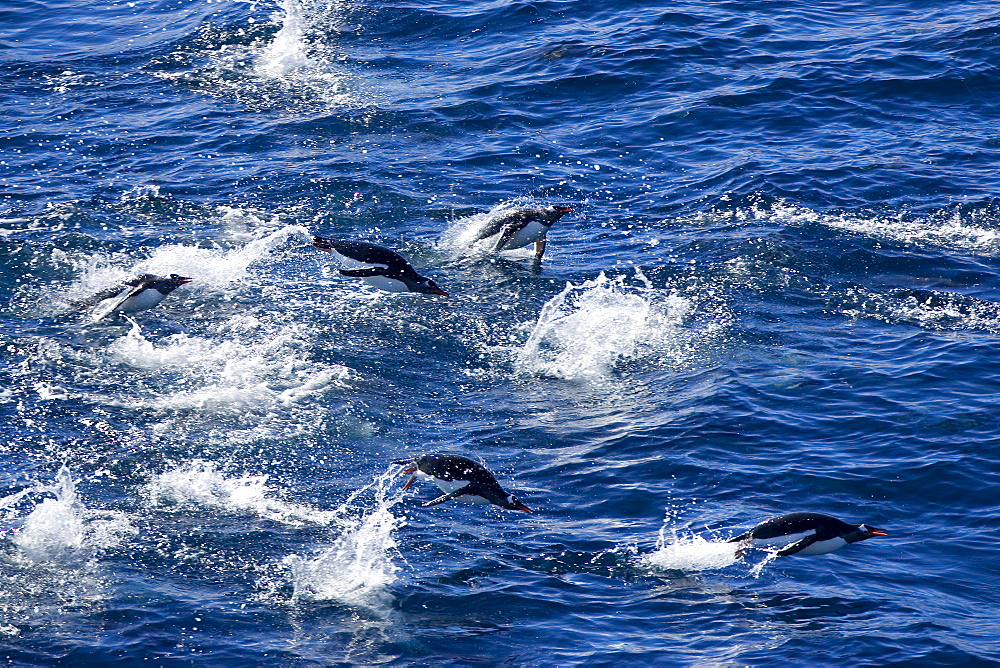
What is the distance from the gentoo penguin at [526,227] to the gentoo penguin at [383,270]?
2.37 m

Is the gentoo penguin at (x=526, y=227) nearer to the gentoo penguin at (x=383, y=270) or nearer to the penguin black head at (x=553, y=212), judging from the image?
the penguin black head at (x=553, y=212)

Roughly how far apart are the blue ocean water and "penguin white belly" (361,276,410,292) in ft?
2.11

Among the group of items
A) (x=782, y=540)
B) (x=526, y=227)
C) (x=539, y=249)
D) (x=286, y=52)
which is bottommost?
(x=782, y=540)

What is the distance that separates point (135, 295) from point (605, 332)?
6537 mm

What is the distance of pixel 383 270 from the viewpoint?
17531mm

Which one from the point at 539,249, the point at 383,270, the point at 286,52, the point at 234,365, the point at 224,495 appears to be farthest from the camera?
the point at 286,52

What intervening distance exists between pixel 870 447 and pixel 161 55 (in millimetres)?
19668

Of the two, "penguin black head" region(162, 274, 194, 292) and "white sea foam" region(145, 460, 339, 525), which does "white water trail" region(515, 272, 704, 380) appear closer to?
"white sea foam" region(145, 460, 339, 525)

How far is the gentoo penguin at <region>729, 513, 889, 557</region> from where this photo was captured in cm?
1258

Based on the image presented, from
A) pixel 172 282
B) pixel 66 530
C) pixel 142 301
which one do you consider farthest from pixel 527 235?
pixel 66 530

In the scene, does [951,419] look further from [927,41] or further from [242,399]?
[927,41]

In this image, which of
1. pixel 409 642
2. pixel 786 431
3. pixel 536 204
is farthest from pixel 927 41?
pixel 409 642

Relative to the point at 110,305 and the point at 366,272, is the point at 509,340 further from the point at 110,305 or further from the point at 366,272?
the point at 110,305

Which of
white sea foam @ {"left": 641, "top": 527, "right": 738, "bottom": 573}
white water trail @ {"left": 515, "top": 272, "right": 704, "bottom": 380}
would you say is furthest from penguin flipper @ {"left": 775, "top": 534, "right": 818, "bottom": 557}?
white water trail @ {"left": 515, "top": 272, "right": 704, "bottom": 380}
